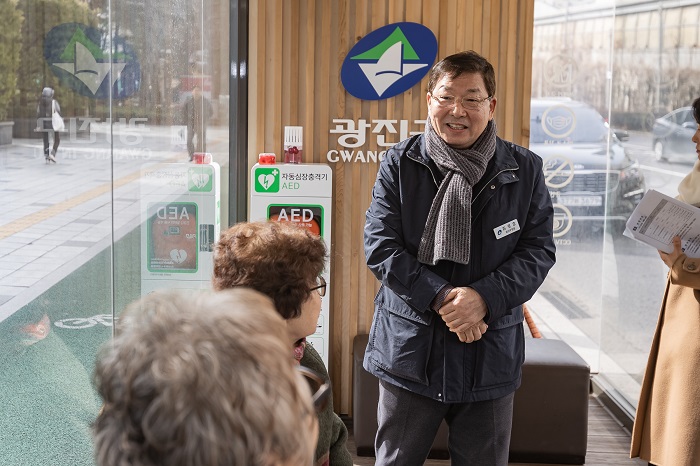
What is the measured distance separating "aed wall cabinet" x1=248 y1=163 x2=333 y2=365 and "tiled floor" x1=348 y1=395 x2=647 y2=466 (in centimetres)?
121

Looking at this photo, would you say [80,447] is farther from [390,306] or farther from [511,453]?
[511,453]

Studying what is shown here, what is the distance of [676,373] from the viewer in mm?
3566

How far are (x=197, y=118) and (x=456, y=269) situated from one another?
4.33 ft

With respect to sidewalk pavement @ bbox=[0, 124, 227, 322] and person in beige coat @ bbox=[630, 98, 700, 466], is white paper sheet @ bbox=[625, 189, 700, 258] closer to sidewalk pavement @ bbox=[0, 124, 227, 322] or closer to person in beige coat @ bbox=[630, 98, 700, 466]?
person in beige coat @ bbox=[630, 98, 700, 466]

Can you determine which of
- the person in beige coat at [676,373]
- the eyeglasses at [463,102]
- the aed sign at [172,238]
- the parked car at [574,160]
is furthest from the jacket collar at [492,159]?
the parked car at [574,160]

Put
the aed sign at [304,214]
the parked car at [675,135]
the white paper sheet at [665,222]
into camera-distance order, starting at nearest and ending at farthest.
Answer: the white paper sheet at [665,222]
the aed sign at [304,214]
the parked car at [675,135]

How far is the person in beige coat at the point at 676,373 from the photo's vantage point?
347 centimetres

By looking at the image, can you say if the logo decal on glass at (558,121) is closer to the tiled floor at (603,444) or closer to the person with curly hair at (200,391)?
the tiled floor at (603,444)

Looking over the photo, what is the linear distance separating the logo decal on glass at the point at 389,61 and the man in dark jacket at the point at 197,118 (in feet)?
3.14

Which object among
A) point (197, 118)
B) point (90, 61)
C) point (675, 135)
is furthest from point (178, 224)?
point (675, 135)

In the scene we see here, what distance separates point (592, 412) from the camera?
5.23 metres

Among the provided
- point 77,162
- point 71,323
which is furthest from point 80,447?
point 77,162

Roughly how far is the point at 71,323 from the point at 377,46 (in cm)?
290

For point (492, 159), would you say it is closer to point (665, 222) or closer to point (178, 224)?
point (665, 222)
